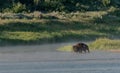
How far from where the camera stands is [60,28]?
199 feet

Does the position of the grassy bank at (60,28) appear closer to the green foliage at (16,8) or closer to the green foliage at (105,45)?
the green foliage at (16,8)

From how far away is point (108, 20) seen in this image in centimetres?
6931

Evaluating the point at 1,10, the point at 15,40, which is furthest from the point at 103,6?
the point at 15,40

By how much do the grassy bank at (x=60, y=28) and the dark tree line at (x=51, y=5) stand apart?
561cm

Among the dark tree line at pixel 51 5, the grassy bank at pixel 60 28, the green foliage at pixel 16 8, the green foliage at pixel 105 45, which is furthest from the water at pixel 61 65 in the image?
the dark tree line at pixel 51 5

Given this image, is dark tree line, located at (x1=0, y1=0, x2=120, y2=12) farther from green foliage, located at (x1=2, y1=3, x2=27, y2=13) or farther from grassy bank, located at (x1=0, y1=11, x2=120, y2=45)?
grassy bank, located at (x1=0, y1=11, x2=120, y2=45)

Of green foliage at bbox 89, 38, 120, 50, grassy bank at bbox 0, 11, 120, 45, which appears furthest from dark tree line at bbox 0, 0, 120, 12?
green foliage at bbox 89, 38, 120, 50

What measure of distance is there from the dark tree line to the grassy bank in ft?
18.4

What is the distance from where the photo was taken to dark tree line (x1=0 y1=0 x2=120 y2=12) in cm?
7309

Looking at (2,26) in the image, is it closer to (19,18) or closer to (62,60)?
(19,18)

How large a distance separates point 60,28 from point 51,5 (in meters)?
15.3

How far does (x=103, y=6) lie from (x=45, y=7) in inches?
312

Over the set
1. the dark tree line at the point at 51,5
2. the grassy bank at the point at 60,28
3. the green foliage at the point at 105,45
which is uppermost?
the dark tree line at the point at 51,5

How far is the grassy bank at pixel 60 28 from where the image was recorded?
53.4 metres
